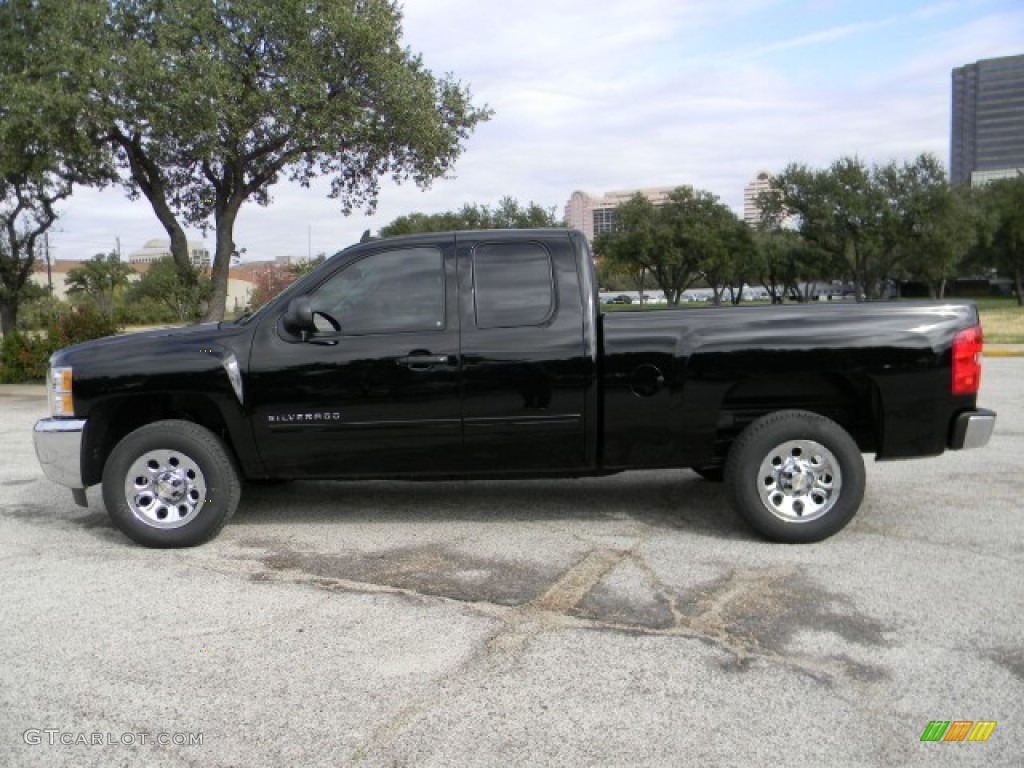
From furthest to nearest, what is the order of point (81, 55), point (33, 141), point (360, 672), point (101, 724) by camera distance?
1. point (33, 141)
2. point (81, 55)
3. point (360, 672)
4. point (101, 724)

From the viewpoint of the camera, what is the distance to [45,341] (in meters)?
17.6

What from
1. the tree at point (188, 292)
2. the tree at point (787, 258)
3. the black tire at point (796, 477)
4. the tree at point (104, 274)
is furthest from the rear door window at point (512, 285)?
the tree at point (104, 274)

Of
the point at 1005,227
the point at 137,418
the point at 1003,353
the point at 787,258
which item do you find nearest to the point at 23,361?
the point at 137,418

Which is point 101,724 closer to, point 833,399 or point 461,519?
point 461,519

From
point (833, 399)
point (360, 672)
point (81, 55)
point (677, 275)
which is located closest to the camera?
point (360, 672)

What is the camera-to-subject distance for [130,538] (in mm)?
5340

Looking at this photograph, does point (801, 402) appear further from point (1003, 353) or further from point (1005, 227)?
point (1005, 227)

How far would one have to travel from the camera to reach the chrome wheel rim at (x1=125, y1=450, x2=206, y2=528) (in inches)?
206

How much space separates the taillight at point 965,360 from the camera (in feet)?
16.5

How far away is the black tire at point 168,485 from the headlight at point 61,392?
387mm

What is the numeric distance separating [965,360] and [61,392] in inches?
213

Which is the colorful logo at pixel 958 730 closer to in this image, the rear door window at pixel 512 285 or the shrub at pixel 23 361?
the rear door window at pixel 512 285

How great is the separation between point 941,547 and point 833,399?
106 cm

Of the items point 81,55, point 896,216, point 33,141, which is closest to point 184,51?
point 81,55
